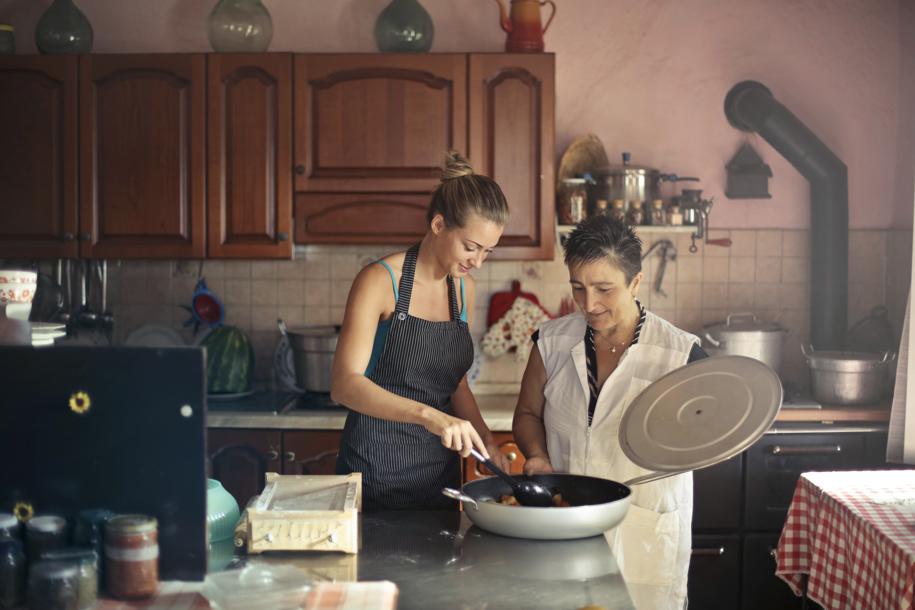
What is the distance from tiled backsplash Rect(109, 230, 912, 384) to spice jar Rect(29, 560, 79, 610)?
2.61 meters

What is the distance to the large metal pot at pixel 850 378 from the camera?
11.7 ft

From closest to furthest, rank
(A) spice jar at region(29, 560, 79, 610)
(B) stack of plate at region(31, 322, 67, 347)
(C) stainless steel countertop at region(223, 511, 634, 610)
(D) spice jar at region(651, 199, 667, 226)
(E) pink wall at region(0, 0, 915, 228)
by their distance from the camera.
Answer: (A) spice jar at region(29, 560, 79, 610) → (C) stainless steel countertop at region(223, 511, 634, 610) → (B) stack of plate at region(31, 322, 67, 347) → (D) spice jar at region(651, 199, 667, 226) → (E) pink wall at region(0, 0, 915, 228)

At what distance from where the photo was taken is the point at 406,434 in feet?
8.16

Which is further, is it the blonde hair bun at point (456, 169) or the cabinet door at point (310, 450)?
the cabinet door at point (310, 450)

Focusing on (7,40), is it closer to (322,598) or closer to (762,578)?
(322,598)

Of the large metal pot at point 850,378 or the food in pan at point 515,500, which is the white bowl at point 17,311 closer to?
the food in pan at point 515,500

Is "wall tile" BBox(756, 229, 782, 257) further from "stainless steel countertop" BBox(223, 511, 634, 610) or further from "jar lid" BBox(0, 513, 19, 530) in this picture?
"jar lid" BBox(0, 513, 19, 530)

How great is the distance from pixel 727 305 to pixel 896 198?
0.78m

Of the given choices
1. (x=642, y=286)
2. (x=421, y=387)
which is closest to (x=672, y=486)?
(x=421, y=387)

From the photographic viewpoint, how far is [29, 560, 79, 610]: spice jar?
4.64ft

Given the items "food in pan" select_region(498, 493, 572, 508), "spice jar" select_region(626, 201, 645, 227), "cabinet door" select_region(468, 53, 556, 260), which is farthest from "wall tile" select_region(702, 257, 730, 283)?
"food in pan" select_region(498, 493, 572, 508)

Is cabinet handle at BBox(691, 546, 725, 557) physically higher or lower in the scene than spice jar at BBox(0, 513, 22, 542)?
lower

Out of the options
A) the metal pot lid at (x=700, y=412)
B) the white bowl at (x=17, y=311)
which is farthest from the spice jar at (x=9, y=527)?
the metal pot lid at (x=700, y=412)

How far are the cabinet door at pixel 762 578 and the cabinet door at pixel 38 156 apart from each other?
8.66 feet
